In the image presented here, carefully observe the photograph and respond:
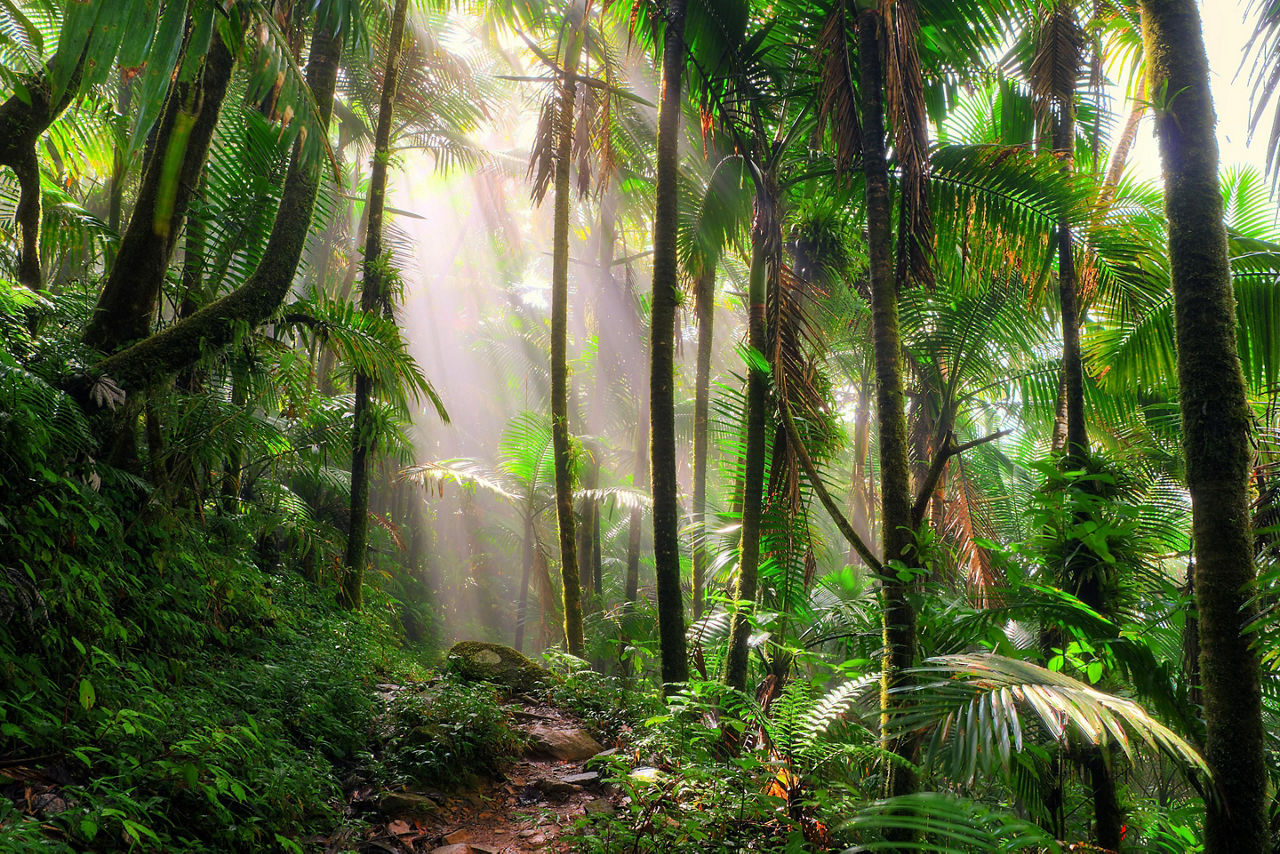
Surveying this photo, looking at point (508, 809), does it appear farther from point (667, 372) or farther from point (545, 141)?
point (545, 141)

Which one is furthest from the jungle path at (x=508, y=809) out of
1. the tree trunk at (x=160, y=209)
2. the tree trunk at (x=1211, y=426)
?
the tree trunk at (x=160, y=209)

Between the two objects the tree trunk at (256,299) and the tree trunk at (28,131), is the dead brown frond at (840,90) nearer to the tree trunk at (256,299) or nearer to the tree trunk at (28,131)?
the tree trunk at (256,299)

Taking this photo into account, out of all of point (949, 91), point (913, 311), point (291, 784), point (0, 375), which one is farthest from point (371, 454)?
point (949, 91)

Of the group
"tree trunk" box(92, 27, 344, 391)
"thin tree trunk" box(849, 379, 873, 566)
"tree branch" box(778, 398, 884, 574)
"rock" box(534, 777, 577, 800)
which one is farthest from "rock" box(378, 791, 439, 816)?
"thin tree trunk" box(849, 379, 873, 566)

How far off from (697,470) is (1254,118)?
574cm

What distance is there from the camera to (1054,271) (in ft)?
20.4

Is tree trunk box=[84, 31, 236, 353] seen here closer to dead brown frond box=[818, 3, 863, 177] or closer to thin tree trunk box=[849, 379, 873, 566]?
dead brown frond box=[818, 3, 863, 177]

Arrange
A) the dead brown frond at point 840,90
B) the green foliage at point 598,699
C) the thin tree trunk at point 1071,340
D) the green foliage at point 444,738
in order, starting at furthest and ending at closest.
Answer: the green foliage at point 598,699 < the thin tree trunk at point 1071,340 < the green foliage at point 444,738 < the dead brown frond at point 840,90

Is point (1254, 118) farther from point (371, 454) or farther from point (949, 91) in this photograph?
point (371, 454)

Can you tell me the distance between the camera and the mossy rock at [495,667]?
22.4 feet

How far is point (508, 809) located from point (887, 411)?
344cm

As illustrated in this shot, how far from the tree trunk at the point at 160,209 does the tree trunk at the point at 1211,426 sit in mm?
5677

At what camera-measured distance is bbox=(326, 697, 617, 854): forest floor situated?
379 cm

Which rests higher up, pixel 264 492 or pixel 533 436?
pixel 533 436
